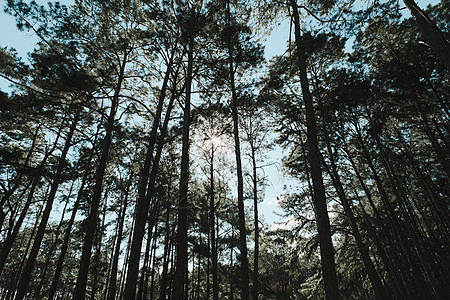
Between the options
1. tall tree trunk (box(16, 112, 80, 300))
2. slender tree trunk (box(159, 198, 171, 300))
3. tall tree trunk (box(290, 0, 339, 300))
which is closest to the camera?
tall tree trunk (box(290, 0, 339, 300))

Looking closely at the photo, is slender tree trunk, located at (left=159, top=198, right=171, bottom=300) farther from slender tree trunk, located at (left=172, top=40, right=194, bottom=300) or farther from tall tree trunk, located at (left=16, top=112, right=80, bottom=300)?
slender tree trunk, located at (left=172, top=40, right=194, bottom=300)

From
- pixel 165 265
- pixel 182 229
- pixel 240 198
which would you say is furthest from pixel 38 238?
pixel 240 198

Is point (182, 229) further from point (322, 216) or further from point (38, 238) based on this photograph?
point (38, 238)

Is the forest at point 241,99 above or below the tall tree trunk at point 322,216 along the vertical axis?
above

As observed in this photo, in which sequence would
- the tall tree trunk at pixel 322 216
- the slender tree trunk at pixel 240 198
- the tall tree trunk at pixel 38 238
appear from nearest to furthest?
the tall tree trunk at pixel 322 216 < the slender tree trunk at pixel 240 198 < the tall tree trunk at pixel 38 238

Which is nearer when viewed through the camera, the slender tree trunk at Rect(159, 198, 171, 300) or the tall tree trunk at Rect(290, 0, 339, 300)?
the tall tree trunk at Rect(290, 0, 339, 300)

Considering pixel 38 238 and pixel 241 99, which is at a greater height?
pixel 241 99

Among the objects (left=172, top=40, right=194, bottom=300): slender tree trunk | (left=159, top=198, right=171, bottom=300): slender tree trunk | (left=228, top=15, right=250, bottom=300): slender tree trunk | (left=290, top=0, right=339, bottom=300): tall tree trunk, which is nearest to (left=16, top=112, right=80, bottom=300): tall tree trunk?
(left=172, top=40, right=194, bottom=300): slender tree trunk

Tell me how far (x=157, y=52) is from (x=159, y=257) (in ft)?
61.1

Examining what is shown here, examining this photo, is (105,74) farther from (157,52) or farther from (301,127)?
(301,127)

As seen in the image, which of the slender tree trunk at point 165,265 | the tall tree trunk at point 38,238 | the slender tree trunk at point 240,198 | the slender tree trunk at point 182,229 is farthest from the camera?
the slender tree trunk at point 165,265

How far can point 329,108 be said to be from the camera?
1074 centimetres

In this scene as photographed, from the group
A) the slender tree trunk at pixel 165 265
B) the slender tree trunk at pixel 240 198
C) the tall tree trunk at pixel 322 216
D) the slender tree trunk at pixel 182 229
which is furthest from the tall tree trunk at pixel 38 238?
the tall tree trunk at pixel 322 216

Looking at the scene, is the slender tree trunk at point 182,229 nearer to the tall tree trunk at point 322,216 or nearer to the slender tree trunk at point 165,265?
the tall tree trunk at point 322,216
